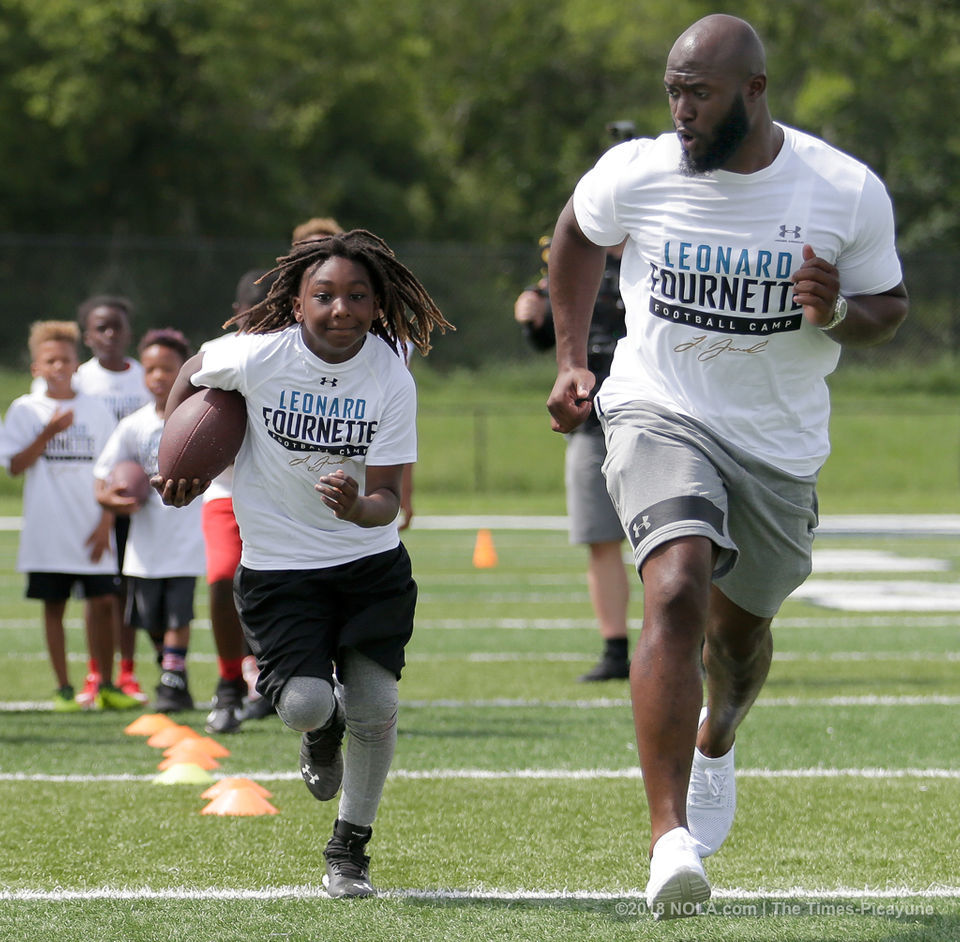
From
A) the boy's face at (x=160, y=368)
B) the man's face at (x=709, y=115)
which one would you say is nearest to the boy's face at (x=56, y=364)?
the boy's face at (x=160, y=368)

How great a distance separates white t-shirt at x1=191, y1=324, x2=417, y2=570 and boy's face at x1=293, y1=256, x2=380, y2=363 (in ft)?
0.14

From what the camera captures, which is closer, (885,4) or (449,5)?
(885,4)

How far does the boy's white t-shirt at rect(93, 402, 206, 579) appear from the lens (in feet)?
24.5

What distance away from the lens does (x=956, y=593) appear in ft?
38.2

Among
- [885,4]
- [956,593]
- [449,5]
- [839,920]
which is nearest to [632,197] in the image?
[839,920]

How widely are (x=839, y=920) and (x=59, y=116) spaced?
3158 centimetres

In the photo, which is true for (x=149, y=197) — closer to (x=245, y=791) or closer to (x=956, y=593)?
(x=956, y=593)

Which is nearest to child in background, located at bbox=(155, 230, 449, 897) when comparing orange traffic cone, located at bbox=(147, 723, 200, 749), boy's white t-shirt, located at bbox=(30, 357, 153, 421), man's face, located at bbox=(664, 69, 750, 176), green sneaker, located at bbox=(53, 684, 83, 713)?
man's face, located at bbox=(664, 69, 750, 176)

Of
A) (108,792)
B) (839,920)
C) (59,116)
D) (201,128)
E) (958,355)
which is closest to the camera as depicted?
(839,920)

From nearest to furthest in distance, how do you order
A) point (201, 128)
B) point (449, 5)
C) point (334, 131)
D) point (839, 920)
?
point (839, 920) → point (201, 128) → point (334, 131) → point (449, 5)

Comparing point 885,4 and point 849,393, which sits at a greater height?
point 885,4

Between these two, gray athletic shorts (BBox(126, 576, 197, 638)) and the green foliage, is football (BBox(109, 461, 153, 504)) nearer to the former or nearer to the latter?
gray athletic shorts (BBox(126, 576, 197, 638))

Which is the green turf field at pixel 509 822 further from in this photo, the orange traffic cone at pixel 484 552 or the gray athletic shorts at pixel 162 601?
the orange traffic cone at pixel 484 552

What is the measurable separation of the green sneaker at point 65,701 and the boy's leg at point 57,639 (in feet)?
0.13
